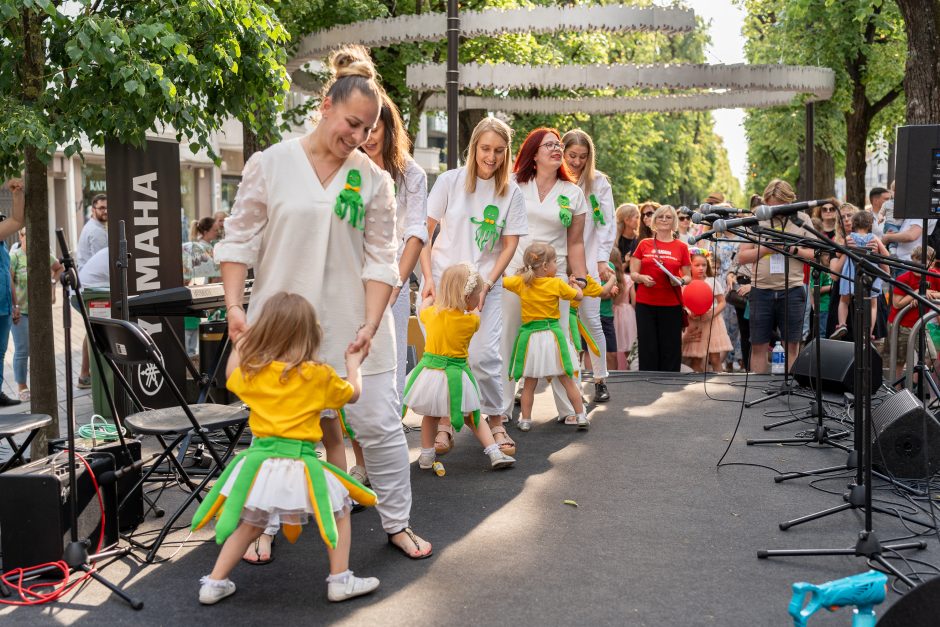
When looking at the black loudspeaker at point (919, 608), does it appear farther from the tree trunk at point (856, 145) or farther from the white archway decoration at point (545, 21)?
the tree trunk at point (856, 145)

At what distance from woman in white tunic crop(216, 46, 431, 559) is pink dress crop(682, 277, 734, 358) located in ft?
21.7

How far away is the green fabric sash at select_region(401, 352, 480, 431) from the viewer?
5676mm

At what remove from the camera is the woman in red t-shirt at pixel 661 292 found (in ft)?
30.0

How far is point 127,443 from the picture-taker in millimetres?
4785

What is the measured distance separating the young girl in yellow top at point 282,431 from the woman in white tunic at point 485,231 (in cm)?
250

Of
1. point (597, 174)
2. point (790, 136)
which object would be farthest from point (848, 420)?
point (790, 136)

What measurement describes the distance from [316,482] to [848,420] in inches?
195

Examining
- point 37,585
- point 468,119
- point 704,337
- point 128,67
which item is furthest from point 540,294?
point 468,119

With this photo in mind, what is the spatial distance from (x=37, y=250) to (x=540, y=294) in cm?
330

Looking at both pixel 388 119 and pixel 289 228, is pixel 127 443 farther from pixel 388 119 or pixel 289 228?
pixel 388 119

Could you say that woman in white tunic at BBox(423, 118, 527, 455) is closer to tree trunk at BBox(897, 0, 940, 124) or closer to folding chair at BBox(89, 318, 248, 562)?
folding chair at BBox(89, 318, 248, 562)

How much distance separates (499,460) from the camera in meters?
5.95

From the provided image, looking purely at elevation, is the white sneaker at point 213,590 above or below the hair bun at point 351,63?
below

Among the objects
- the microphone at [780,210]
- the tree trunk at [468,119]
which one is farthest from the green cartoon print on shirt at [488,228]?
the tree trunk at [468,119]
